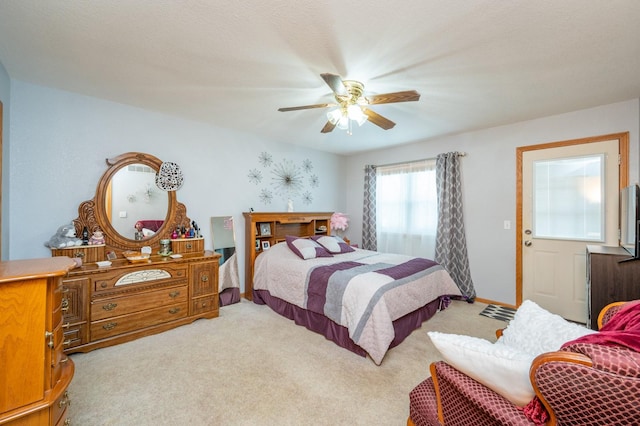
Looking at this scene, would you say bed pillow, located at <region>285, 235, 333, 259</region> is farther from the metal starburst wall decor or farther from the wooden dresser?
the wooden dresser

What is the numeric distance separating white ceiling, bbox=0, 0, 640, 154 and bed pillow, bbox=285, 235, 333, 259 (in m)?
1.81

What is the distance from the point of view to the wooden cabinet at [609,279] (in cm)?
225

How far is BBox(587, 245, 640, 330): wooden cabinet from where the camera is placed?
225 cm

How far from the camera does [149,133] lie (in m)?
3.26

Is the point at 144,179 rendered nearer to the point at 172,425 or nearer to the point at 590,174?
the point at 172,425

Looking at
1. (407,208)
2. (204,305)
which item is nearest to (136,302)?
(204,305)

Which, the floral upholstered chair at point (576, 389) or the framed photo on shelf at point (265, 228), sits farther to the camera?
the framed photo on shelf at point (265, 228)

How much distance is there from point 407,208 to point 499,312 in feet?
6.59

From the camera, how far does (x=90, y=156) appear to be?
2.88 meters

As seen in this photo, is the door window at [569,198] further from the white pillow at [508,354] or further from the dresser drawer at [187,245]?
the dresser drawer at [187,245]

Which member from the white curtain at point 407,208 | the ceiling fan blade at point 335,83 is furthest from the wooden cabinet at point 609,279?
the ceiling fan blade at point 335,83

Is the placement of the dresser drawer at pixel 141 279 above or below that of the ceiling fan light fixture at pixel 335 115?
below

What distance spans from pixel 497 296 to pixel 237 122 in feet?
14.3

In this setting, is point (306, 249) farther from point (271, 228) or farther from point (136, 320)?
point (136, 320)
